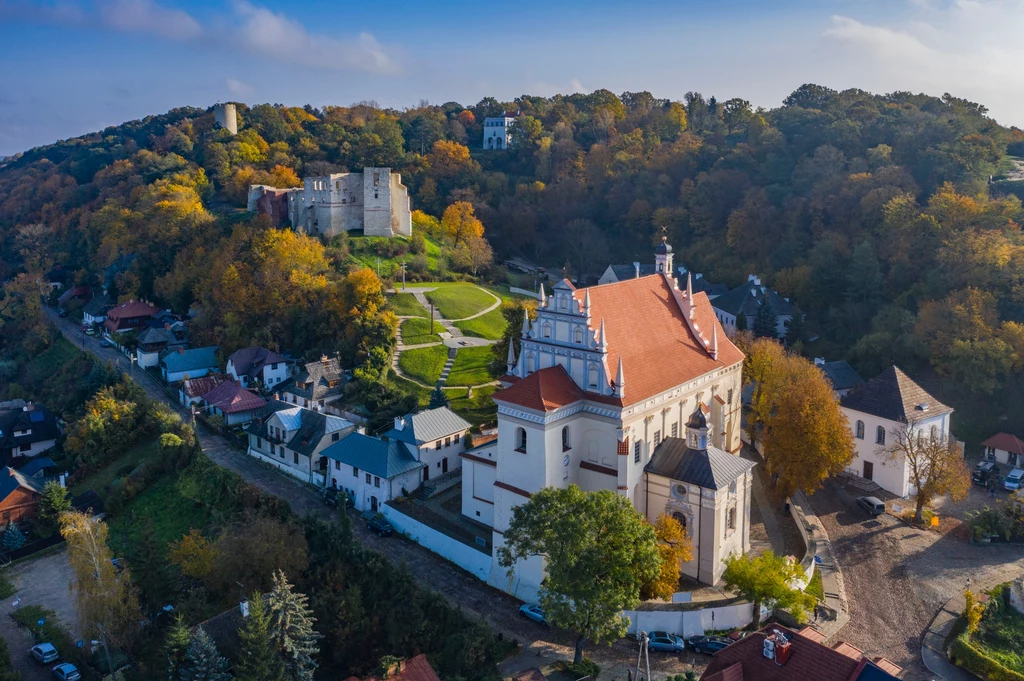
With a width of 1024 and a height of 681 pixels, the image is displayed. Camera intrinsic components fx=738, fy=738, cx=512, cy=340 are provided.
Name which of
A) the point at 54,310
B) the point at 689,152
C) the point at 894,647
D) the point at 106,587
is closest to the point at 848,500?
the point at 894,647

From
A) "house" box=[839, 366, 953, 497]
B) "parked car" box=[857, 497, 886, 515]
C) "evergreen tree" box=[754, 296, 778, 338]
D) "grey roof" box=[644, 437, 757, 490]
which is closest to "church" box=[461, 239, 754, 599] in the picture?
"grey roof" box=[644, 437, 757, 490]

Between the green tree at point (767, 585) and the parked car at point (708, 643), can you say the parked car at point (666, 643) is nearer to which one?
the parked car at point (708, 643)

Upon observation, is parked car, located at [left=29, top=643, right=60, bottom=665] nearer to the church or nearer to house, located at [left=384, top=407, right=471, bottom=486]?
house, located at [left=384, top=407, right=471, bottom=486]

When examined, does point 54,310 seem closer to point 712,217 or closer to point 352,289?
point 352,289

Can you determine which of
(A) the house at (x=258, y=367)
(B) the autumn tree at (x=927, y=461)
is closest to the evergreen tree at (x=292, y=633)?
(A) the house at (x=258, y=367)

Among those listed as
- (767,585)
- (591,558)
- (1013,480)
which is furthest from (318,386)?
(1013,480)

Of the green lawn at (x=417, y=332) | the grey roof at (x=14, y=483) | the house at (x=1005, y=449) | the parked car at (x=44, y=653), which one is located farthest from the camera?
the green lawn at (x=417, y=332)
